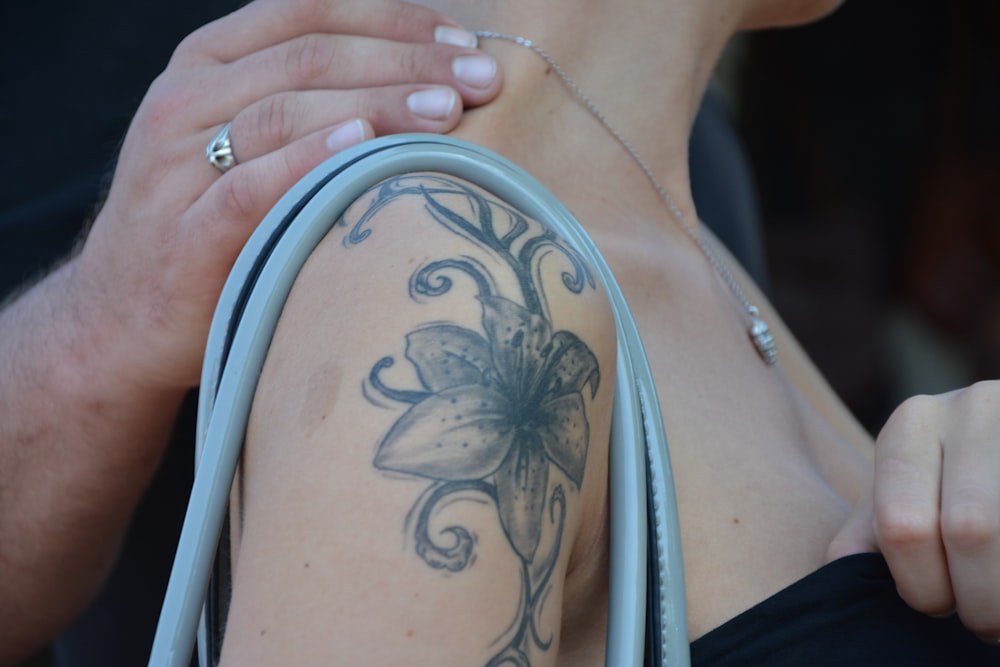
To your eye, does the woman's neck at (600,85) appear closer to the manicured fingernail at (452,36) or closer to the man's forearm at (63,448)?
the manicured fingernail at (452,36)

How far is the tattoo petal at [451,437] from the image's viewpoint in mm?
677

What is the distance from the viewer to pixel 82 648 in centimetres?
162

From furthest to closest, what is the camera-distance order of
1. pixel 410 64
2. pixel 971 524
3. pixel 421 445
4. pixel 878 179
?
pixel 878 179 → pixel 410 64 → pixel 971 524 → pixel 421 445

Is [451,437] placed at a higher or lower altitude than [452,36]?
lower

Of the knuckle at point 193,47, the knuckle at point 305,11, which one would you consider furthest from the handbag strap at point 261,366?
the knuckle at point 193,47

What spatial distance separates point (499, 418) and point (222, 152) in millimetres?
590

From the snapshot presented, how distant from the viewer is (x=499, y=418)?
0.70m

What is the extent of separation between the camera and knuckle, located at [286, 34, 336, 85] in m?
1.10

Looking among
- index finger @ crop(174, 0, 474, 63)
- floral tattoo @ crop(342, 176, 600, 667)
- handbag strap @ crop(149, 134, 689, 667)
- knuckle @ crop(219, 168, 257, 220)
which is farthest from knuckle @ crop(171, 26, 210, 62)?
floral tattoo @ crop(342, 176, 600, 667)

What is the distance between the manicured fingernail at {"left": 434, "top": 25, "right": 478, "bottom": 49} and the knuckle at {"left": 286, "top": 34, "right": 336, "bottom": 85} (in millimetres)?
121

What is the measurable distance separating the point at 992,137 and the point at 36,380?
3320mm

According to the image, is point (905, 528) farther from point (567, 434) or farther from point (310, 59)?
point (310, 59)

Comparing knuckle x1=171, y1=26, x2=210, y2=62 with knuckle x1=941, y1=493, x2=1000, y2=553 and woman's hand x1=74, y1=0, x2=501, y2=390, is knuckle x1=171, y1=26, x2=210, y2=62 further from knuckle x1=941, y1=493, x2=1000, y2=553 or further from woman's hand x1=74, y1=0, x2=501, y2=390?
knuckle x1=941, y1=493, x2=1000, y2=553

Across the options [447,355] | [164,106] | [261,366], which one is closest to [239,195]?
[164,106]
